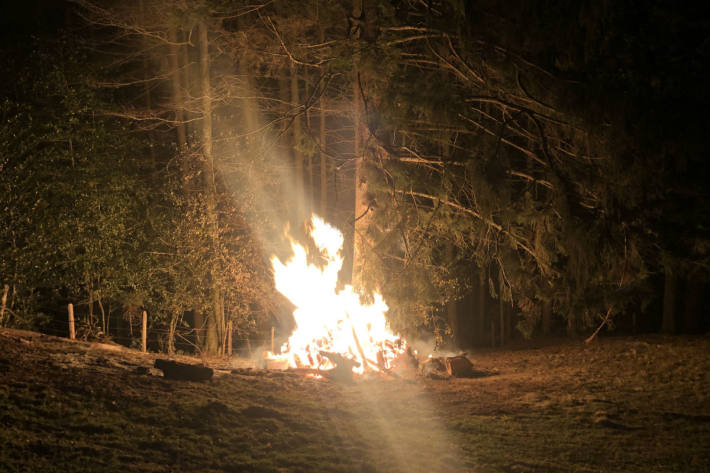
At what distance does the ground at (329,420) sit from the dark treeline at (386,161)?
5.65 feet

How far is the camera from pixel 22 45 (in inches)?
508

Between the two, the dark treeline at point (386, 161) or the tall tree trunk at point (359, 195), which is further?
the tall tree trunk at point (359, 195)

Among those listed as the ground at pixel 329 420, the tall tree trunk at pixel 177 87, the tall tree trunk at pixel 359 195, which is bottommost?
the ground at pixel 329 420

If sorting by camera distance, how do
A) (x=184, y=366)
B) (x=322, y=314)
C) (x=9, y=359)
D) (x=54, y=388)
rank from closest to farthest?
(x=54, y=388) < (x=9, y=359) < (x=184, y=366) < (x=322, y=314)

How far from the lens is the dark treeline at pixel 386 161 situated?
7504 mm

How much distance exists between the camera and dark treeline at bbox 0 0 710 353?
750 cm

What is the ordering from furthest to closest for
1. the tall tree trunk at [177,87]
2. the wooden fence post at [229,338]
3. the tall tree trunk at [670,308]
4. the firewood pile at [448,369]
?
the tall tree trunk at [670,308], the wooden fence post at [229,338], the tall tree trunk at [177,87], the firewood pile at [448,369]

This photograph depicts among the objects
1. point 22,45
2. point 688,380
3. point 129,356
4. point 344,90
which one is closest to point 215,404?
point 129,356

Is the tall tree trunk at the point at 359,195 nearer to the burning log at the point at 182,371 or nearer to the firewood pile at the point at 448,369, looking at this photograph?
the firewood pile at the point at 448,369

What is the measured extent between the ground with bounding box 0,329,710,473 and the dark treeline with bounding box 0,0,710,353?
5.65 feet

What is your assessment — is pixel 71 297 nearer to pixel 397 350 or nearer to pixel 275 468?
pixel 397 350

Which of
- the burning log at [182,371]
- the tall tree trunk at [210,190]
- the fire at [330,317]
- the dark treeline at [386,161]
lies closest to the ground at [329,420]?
the burning log at [182,371]

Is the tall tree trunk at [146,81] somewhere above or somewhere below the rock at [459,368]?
above

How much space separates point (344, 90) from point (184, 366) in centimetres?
769
